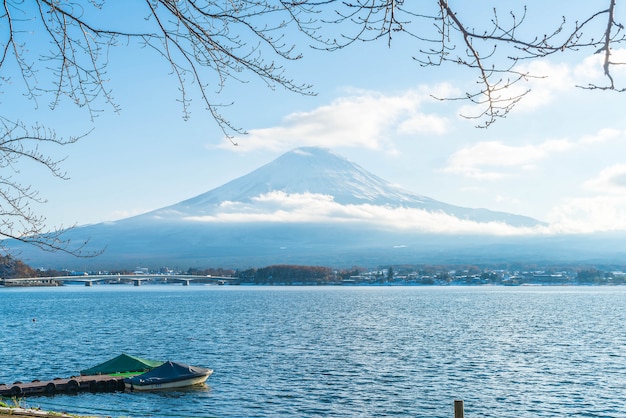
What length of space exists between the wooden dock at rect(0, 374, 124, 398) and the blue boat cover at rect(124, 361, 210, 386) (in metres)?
0.64

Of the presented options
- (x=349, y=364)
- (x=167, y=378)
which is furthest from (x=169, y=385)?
(x=349, y=364)

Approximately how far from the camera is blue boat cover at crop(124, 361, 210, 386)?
3028 centimetres

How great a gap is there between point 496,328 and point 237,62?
58.6 m

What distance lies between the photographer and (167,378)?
30391mm

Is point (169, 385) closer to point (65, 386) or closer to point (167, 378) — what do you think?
point (167, 378)

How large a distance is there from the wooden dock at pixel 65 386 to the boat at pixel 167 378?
598mm

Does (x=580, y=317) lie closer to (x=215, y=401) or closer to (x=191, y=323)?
(x=191, y=323)

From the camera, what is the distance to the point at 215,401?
28.0 m

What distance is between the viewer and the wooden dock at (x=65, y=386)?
27.9 meters

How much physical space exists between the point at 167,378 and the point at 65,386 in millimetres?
3969

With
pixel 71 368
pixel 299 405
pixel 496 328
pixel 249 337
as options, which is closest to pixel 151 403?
pixel 299 405

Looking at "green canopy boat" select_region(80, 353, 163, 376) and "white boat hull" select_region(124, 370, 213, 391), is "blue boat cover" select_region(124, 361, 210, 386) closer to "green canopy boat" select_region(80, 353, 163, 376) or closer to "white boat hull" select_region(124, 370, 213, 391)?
"white boat hull" select_region(124, 370, 213, 391)

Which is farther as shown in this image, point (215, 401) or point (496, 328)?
point (496, 328)

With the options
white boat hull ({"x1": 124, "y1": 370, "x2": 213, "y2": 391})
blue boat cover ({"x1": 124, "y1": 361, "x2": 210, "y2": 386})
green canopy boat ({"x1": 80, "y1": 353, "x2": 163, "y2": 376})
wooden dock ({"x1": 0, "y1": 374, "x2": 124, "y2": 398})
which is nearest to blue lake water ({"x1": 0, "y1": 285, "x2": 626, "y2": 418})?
white boat hull ({"x1": 124, "y1": 370, "x2": 213, "y2": 391})
